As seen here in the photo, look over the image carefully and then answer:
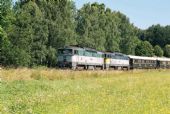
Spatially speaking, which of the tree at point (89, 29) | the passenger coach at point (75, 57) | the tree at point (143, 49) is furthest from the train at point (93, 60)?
the tree at point (143, 49)

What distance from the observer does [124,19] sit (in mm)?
137000

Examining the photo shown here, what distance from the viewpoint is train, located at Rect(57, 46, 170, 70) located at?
6272cm

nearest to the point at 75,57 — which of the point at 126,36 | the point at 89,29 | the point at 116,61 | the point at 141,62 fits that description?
the point at 116,61

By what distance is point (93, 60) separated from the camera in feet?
231

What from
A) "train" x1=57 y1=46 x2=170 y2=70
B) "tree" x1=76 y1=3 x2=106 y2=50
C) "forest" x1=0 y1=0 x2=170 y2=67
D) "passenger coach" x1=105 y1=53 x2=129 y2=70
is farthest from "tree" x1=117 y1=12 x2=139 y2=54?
"passenger coach" x1=105 y1=53 x2=129 y2=70

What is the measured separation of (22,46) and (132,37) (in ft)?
224

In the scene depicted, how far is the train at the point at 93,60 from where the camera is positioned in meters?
62.7

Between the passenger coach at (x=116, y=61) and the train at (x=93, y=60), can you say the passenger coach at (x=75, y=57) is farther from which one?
the passenger coach at (x=116, y=61)

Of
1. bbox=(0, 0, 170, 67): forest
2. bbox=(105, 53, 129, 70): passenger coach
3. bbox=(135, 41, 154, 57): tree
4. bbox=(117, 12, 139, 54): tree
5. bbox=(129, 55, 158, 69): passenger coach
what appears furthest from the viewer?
bbox=(135, 41, 154, 57): tree

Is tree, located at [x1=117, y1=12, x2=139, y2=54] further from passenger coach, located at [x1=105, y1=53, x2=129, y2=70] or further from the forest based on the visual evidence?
passenger coach, located at [x1=105, y1=53, x2=129, y2=70]

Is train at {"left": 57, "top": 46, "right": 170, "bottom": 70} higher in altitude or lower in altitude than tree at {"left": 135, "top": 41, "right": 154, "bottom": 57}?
lower

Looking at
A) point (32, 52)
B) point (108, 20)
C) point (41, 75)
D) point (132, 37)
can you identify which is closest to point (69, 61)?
point (32, 52)

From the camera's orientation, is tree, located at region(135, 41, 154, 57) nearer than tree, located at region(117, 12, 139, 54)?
No

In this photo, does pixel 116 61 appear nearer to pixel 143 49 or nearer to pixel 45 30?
pixel 45 30
